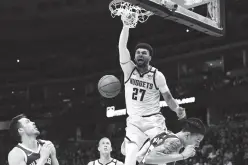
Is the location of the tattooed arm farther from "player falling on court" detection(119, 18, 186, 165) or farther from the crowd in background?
the crowd in background

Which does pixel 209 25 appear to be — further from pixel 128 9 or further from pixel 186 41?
pixel 186 41

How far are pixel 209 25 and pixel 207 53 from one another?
53.0 ft

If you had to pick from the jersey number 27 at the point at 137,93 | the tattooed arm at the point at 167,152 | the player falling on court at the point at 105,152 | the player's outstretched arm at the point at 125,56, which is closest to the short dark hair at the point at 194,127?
the tattooed arm at the point at 167,152

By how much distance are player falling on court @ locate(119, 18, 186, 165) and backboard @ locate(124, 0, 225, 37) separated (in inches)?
20.0

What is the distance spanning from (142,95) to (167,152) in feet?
3.20

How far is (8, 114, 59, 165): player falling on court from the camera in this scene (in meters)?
6.18

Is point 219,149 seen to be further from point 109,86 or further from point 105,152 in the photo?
point 109,86

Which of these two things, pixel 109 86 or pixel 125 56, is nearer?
pixel 125 56

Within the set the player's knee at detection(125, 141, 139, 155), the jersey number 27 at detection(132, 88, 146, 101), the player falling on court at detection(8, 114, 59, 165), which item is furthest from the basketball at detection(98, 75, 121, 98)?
the player falling on court at detection(8, 114, 59, 165)

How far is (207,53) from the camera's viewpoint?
23.6 meters

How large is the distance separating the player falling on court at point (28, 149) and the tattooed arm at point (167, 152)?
1.27m

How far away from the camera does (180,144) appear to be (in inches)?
243

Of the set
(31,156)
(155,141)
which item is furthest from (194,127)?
(31,156)

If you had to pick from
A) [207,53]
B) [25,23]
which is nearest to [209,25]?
[207,53]
